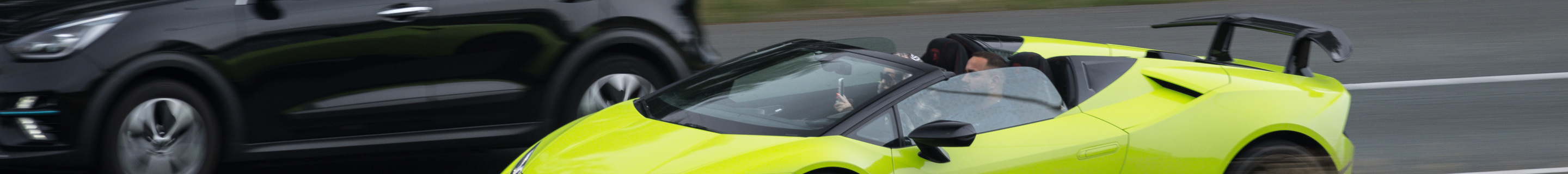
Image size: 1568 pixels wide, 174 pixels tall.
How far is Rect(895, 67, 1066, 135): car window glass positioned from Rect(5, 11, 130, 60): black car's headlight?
9.20 ft

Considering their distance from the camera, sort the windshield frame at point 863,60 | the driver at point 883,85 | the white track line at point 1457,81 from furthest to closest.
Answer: the white track line at point 1457,81
the driver at point 883,85
the windshield frame at point 863,60

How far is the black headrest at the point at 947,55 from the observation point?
4.32 m

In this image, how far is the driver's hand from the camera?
3412 millimetres

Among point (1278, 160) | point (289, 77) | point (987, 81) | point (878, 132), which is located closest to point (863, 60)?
point (987, 81)

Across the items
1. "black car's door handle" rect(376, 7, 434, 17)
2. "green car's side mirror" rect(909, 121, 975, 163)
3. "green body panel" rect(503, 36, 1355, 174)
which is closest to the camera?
"green car's side mirror" rect(909, 121, 975, 163)

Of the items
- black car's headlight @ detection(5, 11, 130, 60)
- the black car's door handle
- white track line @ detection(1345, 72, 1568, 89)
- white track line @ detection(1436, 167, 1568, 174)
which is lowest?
white track line @ detection(1436, 167, 1568, 174)

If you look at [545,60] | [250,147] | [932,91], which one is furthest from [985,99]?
[250,147]

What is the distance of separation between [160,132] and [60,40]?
0.46 m

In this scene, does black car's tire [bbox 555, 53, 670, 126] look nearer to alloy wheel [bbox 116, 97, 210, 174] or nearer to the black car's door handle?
the black car's door handle

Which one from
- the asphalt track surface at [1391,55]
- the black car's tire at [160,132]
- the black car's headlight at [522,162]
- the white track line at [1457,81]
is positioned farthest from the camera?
the white track line at [1457,81]

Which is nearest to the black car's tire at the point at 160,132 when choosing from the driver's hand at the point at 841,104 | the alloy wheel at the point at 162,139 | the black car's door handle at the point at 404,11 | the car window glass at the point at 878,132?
the alloy wheel at the point at 162,139

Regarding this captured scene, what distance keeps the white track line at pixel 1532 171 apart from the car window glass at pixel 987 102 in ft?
7.96

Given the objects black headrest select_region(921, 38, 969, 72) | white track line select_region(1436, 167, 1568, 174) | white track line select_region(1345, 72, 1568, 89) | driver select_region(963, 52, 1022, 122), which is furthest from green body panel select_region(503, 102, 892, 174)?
white track line select_region(1345, 72, 1568, 89)

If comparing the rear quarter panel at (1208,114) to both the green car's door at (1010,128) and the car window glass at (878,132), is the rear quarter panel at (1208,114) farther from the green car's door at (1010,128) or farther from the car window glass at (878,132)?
the car window glass at (878,132)
